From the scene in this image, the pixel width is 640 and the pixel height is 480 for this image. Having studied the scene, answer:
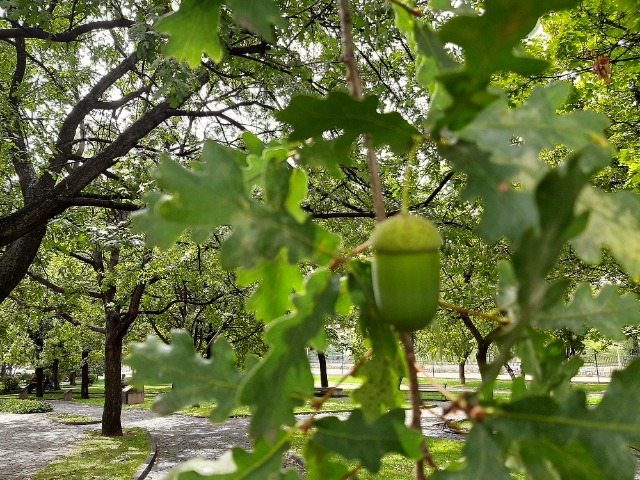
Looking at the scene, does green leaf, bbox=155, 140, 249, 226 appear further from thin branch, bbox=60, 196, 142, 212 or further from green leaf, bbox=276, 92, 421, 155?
thin branch, bbox=60, 196, 142, 212

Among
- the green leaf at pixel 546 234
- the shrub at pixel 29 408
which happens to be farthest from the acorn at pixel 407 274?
the shrub at pixel 29 408

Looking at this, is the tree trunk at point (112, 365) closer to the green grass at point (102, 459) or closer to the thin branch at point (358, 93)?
the green grass at point (102, 459)

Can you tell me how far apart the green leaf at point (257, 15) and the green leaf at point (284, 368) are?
50 centimetres

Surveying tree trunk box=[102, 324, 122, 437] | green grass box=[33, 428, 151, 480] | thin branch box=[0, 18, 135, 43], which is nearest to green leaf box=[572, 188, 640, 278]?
thin branch box=[0, 18, 135, 43]

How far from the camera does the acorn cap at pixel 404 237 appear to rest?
69 centimetres

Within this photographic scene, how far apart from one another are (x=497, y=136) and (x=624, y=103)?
11223mm

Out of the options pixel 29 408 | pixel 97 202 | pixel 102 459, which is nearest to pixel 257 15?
pixel 97 202

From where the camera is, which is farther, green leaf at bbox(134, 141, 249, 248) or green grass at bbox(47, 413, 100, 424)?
green grass at bbox(47, 413, 100, 424)

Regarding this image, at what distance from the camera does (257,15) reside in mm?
982

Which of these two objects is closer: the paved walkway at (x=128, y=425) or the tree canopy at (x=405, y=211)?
the tree canopy at (x=405, y=211)

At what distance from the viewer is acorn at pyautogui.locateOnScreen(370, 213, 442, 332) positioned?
2.26 ft

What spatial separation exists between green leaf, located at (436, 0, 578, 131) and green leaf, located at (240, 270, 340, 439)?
289 mm

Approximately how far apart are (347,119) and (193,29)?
65 cm

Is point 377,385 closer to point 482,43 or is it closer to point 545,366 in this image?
point 545,366
